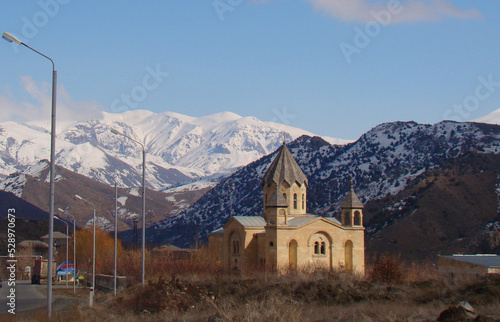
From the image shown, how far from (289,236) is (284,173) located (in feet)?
27.6

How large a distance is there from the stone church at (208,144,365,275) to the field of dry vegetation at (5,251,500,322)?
43.9 feet

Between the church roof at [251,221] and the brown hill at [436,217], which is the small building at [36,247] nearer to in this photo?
the church roof at [251,221]

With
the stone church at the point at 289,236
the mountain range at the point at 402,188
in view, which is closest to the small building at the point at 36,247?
the mountain range at the point at 402,188

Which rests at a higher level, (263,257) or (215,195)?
(215,195)

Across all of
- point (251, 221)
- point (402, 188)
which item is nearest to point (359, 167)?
point (402, 188)

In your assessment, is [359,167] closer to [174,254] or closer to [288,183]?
[174,254]

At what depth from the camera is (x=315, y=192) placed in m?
135

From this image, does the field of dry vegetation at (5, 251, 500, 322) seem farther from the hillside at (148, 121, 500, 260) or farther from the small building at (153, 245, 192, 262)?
the hillside at (148, 121, 500, 260)

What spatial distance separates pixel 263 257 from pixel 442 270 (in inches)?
584

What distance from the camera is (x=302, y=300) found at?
29.7m

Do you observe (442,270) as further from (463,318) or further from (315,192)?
(315,192)

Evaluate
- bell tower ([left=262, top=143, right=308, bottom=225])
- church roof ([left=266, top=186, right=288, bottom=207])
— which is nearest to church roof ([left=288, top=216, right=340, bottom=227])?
bell tower ([left=262, top=143, right=308, bottom=225])

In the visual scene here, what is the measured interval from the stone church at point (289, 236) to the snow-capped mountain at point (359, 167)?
61951 mm

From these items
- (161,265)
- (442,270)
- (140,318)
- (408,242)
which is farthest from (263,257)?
(408,242)
